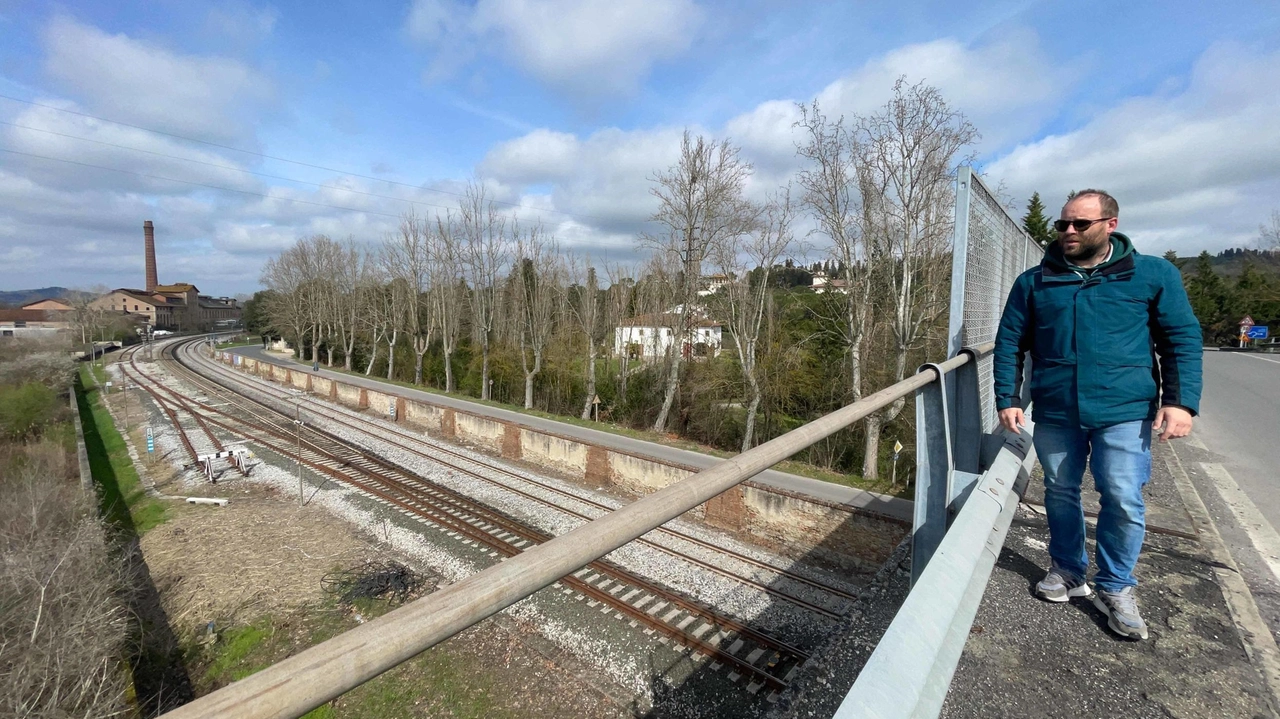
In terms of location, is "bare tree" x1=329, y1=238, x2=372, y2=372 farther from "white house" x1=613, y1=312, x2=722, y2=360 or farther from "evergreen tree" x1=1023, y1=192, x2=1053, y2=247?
"evergreen tree" x1=1023, y1=192, x2=1053, y2=247

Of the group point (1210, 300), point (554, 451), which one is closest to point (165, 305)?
point (554, 451)

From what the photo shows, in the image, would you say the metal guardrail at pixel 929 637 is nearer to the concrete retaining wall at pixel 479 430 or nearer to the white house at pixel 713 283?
the white house at pixel 713 283

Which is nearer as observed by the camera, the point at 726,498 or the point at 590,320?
the point at 726,498

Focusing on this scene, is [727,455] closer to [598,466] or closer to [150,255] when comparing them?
[598,466]

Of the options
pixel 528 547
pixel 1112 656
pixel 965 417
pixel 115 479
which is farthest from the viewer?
pixel 115 479

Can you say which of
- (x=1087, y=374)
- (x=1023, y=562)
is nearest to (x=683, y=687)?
(x=1023, y=562)

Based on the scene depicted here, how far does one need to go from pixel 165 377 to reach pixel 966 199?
157 ft

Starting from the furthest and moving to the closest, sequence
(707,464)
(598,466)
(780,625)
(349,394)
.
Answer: (349,394), (598,466), (707,464), (780,625)

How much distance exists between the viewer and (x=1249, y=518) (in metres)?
3.99

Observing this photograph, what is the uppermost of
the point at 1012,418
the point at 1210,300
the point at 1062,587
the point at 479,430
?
the point at 1210,300

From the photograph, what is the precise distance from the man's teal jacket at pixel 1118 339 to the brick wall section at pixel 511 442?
1597cm

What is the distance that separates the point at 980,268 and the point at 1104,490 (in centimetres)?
135

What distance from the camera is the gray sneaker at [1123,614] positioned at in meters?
2.25

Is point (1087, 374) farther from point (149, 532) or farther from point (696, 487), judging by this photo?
point (149, 532)
